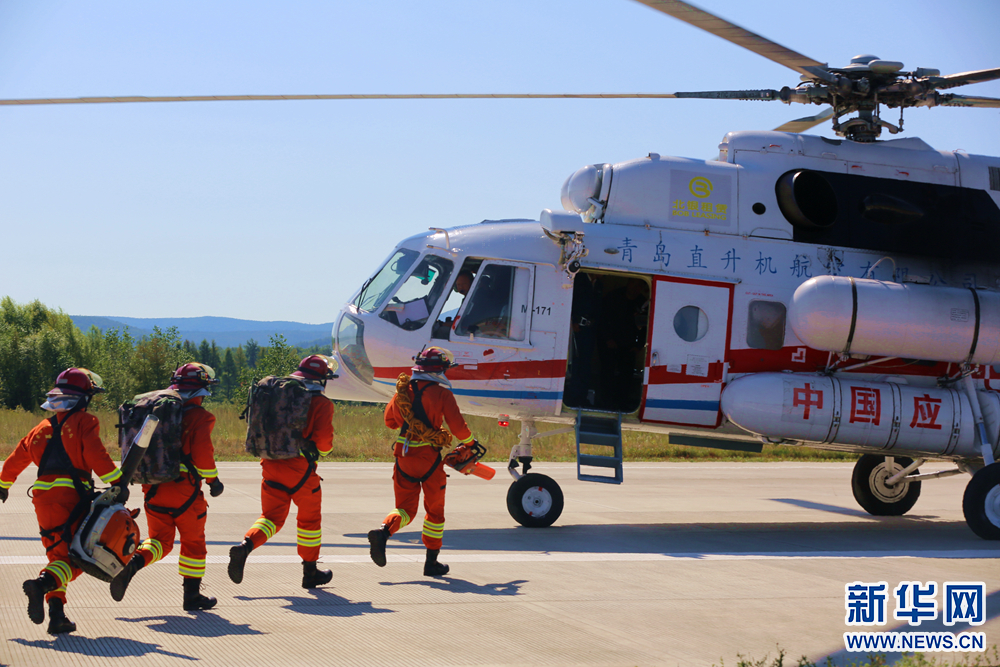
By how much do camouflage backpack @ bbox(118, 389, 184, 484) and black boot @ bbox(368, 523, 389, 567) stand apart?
174cm

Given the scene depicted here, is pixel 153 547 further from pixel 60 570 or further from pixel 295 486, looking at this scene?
pixel 295 486

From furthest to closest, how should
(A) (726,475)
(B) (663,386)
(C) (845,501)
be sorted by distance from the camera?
(A) (726,475)
(C) (845,501)
(B) (663,386)

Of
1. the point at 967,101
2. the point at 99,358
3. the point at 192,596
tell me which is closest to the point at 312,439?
the point at 192,596

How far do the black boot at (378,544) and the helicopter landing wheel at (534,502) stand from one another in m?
2.94

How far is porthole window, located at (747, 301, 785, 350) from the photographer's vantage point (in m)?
10.6

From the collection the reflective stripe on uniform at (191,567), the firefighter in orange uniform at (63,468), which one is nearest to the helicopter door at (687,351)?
the reflective stripe on uniform at (191,567)

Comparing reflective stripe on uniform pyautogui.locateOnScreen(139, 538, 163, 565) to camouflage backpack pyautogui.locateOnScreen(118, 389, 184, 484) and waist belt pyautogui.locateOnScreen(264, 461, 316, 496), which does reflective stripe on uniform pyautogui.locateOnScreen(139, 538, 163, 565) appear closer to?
camouflage backpack pyautogui.locateOnScreen(118, 389, 184, 484)

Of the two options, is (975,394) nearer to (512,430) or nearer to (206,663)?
(206,663)

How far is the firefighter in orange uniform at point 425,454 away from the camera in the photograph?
7.46 metres

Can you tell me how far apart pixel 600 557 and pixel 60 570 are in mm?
4686

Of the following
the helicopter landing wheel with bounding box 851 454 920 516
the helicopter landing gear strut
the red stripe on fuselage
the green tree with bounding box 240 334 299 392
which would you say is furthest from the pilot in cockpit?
the green tree with bounding box 240 334 299 392

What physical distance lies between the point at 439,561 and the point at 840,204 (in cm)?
657

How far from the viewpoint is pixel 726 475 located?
17.1 meters

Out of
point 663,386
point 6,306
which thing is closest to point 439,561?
point 663,386
